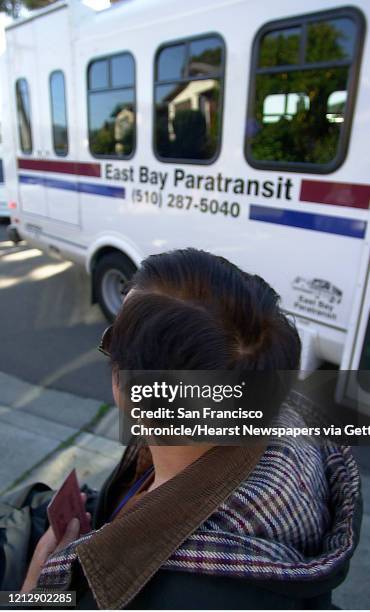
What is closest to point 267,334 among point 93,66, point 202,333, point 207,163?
point 202,333

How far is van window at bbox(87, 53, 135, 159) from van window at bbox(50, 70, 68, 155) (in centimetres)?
46

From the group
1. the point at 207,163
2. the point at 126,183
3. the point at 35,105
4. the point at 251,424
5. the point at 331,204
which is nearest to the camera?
the point at 251,424

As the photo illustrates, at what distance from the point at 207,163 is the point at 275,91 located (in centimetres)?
67

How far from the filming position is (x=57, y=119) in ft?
14.8

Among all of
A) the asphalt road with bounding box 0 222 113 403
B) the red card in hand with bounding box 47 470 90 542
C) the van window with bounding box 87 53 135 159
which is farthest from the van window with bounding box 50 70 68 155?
the red card in hand with bounding box 47 470 90 542

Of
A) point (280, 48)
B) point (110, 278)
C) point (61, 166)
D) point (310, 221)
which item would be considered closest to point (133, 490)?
point (310, 221)

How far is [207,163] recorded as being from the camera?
3129mm

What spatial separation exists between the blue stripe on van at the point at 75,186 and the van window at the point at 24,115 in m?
0.34

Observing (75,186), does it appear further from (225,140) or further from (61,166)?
(225,140)

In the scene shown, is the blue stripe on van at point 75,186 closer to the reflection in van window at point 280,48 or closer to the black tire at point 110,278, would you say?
the black tire at point 110,278

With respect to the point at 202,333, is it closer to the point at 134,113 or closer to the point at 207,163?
the point at 207,163

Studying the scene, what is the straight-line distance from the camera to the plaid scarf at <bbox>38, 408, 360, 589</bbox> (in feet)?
2.20

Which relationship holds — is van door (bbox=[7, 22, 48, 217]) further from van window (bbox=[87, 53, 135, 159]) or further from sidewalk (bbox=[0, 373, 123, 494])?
sidewalk (bbox=[0, 373, 123, 494])

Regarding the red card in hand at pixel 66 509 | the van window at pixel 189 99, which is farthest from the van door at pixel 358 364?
the red card in hand at pixel 66 509
